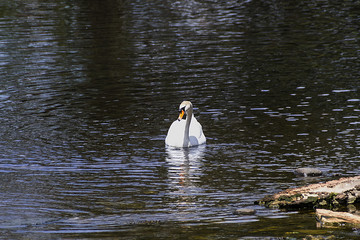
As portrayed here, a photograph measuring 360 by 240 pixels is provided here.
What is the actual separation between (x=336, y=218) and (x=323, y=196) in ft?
3.54

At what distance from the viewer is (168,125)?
19688 millimetres

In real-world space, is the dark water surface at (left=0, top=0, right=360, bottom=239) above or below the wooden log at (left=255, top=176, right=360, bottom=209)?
below

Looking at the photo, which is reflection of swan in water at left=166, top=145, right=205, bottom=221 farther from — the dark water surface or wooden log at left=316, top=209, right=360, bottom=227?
wooden log at left=316, top=209, right=360, bottom=227

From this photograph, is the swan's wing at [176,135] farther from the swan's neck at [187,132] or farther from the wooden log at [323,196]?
the wooden log at [323,196]

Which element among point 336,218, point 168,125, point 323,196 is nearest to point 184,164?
point 168,125

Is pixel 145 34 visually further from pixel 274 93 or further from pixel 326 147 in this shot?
pixel 326 147

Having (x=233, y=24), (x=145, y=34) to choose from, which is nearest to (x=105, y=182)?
(x=145, y=34)

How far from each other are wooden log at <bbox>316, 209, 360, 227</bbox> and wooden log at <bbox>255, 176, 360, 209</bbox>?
32.7 inches

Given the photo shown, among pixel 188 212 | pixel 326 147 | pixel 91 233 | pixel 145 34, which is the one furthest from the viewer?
pixel 145 34

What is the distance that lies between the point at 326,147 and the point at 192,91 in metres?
8.00

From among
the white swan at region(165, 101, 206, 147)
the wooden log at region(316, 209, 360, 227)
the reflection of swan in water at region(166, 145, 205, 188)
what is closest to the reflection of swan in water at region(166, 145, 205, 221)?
the reflection of swan in water at region(166, 145, 205, 188)

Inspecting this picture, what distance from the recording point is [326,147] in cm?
1661

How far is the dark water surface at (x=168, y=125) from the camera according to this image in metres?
12.0

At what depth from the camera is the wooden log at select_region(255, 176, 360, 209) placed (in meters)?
12.0
